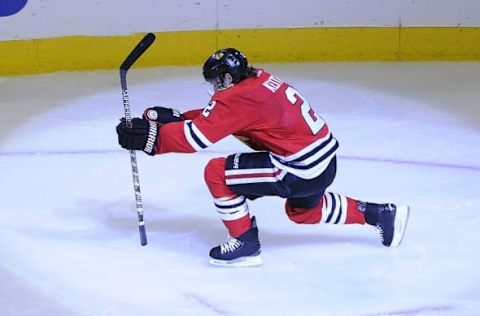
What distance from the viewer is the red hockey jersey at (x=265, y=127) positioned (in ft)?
7.99

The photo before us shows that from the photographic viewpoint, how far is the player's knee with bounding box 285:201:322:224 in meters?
2.64

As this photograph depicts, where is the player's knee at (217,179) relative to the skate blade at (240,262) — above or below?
above

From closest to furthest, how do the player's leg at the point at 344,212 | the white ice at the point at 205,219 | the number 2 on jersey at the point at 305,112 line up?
the white ice at the point at 205,219 < the number 2 on jersey at the point at 305,112 < the player's leg at the point at 344,212

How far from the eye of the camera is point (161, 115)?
2.65 metres

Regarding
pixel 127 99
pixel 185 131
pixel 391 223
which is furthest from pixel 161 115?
pixel 391 223

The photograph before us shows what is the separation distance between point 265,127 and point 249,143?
0.52 feet

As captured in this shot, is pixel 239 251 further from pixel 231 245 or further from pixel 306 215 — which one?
pixel 306 215

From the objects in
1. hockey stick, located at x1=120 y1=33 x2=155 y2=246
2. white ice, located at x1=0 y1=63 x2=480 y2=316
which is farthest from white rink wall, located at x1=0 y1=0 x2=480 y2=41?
hockey stick, located at x1=120 y1=33 x2=155 y2=246

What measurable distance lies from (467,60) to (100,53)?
1.85 m

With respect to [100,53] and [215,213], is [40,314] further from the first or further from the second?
[100,53]

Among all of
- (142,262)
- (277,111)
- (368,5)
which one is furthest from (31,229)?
(368,5)

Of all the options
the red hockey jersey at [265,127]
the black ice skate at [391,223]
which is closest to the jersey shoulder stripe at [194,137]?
the red hockey jersey at [265,127]

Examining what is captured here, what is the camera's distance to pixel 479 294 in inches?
95.4

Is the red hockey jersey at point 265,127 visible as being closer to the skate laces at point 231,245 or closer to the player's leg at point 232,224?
the player's leg at point 232,224
